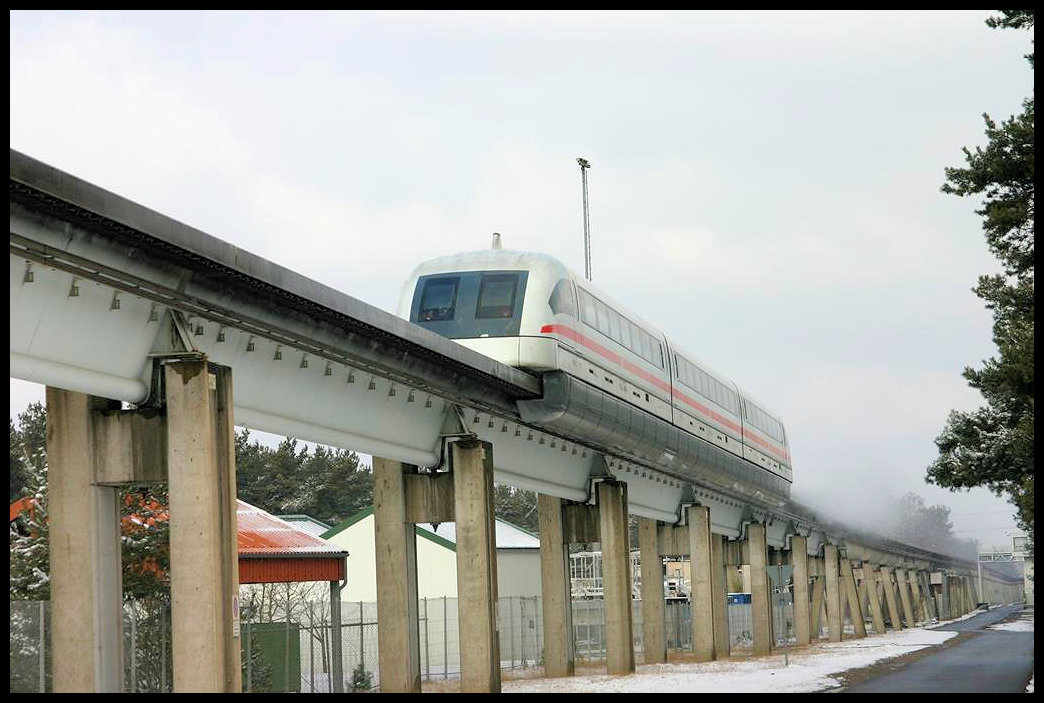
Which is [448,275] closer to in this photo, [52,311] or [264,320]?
[264,320]

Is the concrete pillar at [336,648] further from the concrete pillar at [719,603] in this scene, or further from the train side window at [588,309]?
the concrete pillar at [719,603]

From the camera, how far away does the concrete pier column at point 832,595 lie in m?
70.5

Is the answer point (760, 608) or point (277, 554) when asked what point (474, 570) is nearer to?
point (277, 554)

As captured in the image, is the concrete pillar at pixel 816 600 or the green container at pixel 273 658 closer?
the green container at pixel 273 658

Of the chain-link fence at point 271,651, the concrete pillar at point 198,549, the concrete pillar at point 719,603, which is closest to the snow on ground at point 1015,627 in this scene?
the concrete pillar at point 719,603

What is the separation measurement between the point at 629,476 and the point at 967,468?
37.6 ft

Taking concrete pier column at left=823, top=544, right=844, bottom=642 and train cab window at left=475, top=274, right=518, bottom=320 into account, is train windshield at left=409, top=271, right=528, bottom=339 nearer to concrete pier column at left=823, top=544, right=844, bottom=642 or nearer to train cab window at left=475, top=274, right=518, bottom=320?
train cab window at left=475, top=274, right=518, bottom=320

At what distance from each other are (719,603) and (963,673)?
2522 centimetres

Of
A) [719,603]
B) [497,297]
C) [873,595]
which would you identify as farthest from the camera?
[873,595]

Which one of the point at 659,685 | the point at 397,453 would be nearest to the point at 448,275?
the point at 397,453

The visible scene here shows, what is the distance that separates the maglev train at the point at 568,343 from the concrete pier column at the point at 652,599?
5.88 m

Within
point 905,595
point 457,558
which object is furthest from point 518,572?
point 905,595

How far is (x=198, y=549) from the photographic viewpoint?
1720 cm

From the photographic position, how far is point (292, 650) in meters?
35.2
